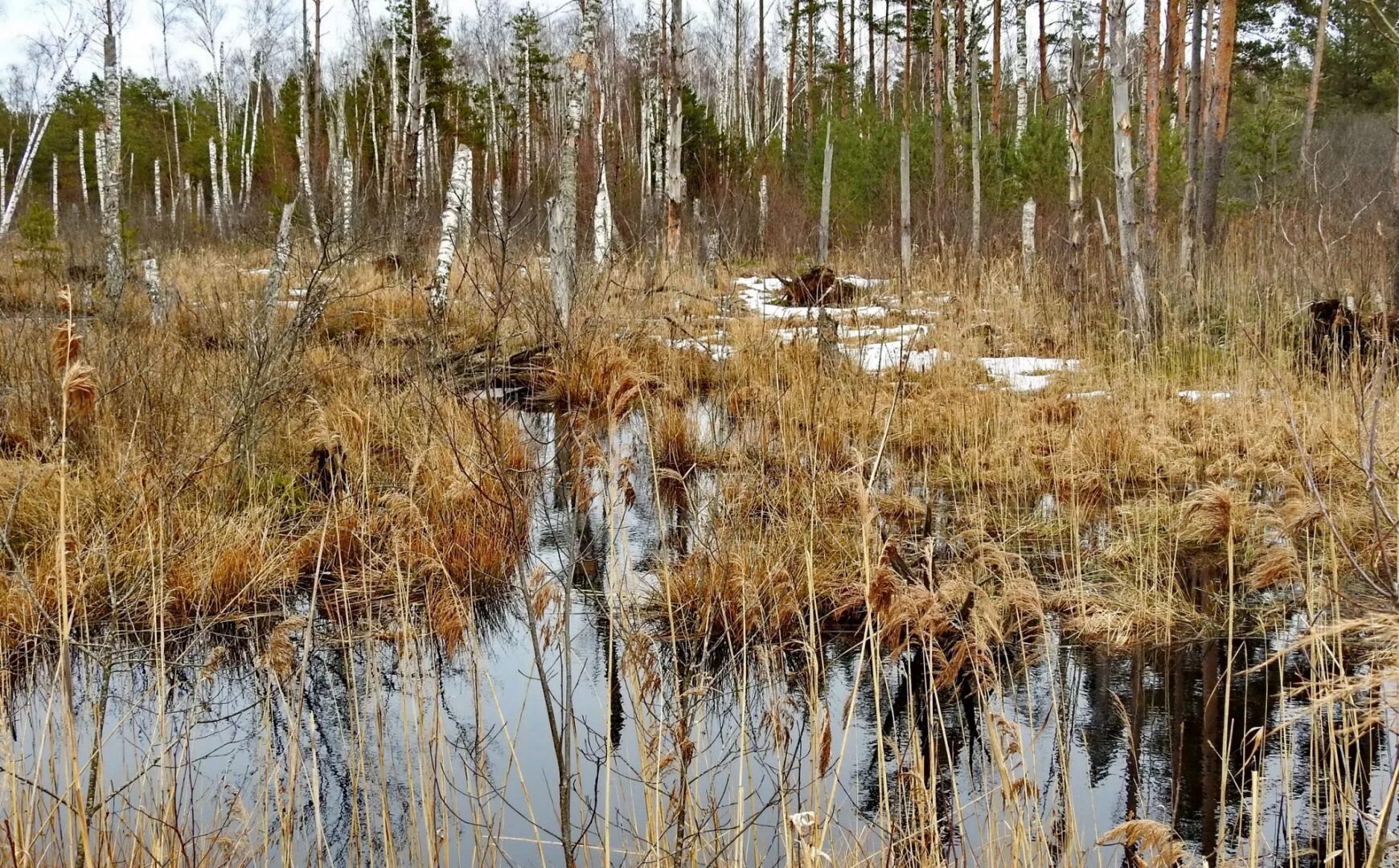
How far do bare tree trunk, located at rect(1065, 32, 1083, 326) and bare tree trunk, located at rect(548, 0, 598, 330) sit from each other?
3928 mm

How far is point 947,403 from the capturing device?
6699mm

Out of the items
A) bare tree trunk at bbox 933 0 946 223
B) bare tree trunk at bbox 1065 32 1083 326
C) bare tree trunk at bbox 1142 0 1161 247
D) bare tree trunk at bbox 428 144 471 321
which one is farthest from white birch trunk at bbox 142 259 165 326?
bare tree trunk at bbox 933 0 946 223

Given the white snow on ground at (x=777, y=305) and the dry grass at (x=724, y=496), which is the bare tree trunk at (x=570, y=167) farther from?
the white snow on ground at (x=777, y=305)

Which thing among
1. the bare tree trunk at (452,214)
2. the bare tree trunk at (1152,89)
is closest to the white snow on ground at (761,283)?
the bare tree trunk at (452,214)

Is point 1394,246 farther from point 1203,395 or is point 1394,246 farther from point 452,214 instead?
point 452,214

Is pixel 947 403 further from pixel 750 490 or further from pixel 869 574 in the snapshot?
pixel 869 574

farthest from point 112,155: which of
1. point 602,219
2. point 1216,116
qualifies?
Answer: point 1216,116

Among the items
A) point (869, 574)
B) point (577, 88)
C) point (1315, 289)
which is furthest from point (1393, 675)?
point (577, 88)

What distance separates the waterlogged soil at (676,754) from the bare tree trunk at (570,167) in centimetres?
513

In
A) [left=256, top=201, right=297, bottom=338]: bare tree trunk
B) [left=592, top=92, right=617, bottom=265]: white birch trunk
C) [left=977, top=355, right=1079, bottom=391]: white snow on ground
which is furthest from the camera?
[left=592, top=92, right=617, bottom=265]: white birch trunk

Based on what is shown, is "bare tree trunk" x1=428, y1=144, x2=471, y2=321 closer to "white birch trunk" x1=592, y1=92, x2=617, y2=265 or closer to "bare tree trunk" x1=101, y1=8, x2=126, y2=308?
"white birch trunk" x1=592, y1=92, x2=617, y2=265

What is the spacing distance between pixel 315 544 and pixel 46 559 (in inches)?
39.1

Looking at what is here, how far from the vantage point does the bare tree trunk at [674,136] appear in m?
12.6

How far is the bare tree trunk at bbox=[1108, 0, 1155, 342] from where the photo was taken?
7121 mm
